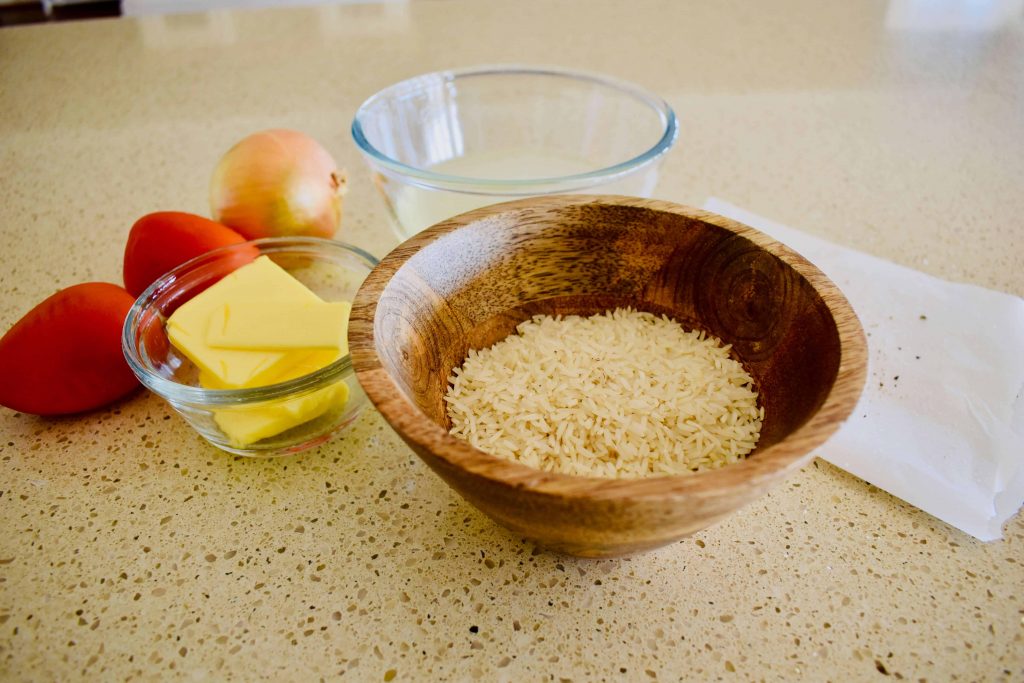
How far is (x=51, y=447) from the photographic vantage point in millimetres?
651

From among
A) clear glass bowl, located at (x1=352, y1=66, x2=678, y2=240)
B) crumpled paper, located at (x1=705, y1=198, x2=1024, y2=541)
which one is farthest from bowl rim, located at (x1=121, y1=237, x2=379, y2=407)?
crumpled paper, located at (x1=705, y1=198, x2=1024, y2=541)

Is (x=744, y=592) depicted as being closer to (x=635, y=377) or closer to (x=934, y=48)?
(x=635, y=377)

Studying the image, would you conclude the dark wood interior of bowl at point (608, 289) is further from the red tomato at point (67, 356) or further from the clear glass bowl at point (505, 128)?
the red tomato at point (67, 356)

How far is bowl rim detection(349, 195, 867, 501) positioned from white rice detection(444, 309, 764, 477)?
0.10 m

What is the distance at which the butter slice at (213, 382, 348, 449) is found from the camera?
1.96ft

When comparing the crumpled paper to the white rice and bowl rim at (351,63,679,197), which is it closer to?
the white rice

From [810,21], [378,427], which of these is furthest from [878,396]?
[810,21]

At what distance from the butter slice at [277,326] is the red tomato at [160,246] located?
0.52ft

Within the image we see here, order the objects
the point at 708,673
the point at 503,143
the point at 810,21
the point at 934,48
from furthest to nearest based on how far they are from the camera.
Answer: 1. the point at 810,21
2. the point at 934,48
3. the point at 503,143
4. the point at 708,673

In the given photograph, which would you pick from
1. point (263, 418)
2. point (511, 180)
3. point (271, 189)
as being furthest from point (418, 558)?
point (271, 189)

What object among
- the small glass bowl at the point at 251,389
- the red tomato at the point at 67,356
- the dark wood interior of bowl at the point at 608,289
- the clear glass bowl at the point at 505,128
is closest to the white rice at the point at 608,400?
the dark wood interior of bowl at the point at 608,289

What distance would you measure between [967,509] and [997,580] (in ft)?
0.20

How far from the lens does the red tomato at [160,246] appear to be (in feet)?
2.47

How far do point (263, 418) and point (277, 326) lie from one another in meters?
0.09
